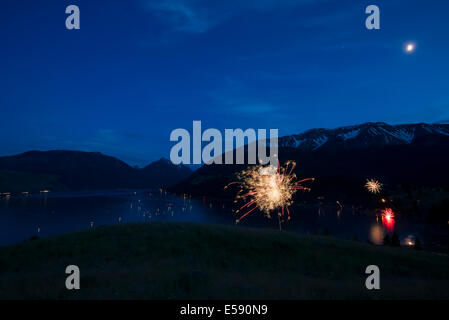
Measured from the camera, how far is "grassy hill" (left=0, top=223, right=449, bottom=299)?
14906mm

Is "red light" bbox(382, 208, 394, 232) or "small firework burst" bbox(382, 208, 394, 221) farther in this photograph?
"small firework burst" bbox(382, 208, 394, 221)

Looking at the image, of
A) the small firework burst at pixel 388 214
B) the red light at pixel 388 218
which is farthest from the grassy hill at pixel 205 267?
the small firework burst at pixel 388 214

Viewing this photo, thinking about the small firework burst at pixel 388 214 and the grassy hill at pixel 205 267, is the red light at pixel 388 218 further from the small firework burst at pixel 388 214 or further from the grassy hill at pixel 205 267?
the grassy hill at pixel 205 267

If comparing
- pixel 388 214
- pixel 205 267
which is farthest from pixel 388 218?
pixel 205 267

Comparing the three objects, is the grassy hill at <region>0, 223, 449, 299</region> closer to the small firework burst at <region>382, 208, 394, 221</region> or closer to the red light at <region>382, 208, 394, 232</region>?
the red light at <region>382, 208, 394, 232</region>

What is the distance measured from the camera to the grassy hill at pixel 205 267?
14906mm

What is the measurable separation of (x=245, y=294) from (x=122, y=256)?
679 inches

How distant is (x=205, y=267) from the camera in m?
22.7

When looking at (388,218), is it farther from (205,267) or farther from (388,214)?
(205,267)

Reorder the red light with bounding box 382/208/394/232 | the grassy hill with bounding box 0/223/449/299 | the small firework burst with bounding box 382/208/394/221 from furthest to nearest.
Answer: the small firework burst with bounding box 382/208/394/221, the red light with bounding box 382/208/394/232, the grassy hill with bounding box 0/223/449/299

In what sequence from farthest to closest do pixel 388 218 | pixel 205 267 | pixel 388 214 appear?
pixel 388 214 → pixel 388 218 → pixel 205 267

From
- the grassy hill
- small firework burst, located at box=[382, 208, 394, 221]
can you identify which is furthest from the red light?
the grassy hill

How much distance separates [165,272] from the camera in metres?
19.3
